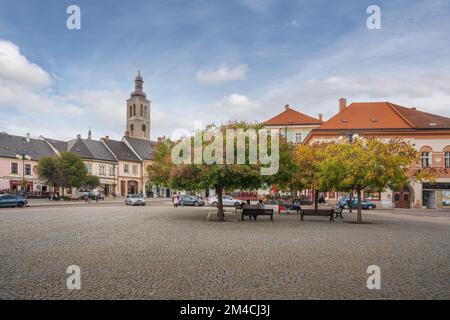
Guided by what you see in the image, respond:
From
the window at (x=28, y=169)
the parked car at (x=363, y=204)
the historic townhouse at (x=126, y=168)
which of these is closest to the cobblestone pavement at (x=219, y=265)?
the parked car at (x=363, y=204)

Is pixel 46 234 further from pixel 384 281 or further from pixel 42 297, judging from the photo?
pixel 384 281

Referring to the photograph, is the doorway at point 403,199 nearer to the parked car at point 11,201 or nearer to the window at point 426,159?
the window at point 426,159

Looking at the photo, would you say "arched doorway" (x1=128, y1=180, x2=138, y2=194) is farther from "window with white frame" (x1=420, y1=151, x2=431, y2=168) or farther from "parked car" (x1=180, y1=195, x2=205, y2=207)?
"window with white frame" (x1=420, y1=151, x2=431, y2=168)

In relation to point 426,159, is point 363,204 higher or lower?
lower

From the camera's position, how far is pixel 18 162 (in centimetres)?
6250

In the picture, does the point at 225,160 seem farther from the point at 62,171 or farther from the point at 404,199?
the point at 62,171

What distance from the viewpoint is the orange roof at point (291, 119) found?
204 ft

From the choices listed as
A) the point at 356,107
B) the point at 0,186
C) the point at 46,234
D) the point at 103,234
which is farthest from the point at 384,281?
the point at 0,186

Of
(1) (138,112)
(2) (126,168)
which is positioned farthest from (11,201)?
(1) (138,112)

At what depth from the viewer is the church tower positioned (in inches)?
4126

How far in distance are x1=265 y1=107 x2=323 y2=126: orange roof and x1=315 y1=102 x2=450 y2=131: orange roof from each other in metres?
10.4

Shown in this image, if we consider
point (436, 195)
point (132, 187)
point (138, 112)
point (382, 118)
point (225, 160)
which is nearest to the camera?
point (225, 160)

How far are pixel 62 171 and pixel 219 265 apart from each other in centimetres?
4966

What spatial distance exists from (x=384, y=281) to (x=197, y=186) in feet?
48.0
